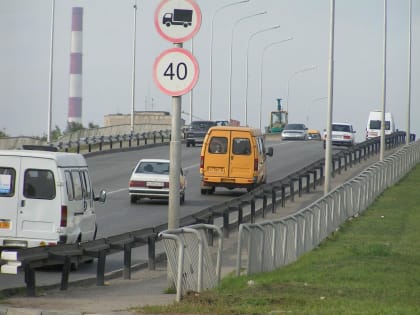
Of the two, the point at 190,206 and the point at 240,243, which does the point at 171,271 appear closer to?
the point at 240,243

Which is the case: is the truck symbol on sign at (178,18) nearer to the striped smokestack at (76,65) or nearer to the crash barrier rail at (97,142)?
the crash barrier rail at (97,142)

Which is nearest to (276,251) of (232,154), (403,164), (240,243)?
(240,243)

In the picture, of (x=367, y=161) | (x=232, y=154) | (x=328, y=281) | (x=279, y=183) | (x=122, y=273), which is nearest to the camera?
(x=328, y=281)

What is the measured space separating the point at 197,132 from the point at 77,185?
55988 millimetres

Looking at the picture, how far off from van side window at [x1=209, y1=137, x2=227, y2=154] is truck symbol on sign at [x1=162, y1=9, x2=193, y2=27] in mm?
30854

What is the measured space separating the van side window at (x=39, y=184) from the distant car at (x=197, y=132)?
2230 inches

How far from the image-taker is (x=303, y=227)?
83.5 ft

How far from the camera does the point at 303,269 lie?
812 inches

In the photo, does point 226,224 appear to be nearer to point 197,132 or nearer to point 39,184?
point 39,184

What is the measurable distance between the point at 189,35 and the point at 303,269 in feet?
19.7

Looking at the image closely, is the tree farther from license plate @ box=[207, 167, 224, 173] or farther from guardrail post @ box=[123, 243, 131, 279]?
guardrail post @ box=[123, 243, 131, 279]

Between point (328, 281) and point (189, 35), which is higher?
point (189, 35)

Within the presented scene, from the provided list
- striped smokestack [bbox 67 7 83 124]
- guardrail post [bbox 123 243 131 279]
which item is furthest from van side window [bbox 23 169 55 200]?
striped smokestack [bbox 67 7 83 124]

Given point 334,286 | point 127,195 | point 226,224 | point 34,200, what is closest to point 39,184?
point 34,200
